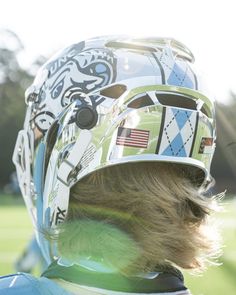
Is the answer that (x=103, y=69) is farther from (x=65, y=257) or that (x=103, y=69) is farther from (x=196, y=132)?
(x=65, y=257)

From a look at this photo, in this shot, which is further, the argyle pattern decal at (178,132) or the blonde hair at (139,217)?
the argyle pattern decal at (178,132)

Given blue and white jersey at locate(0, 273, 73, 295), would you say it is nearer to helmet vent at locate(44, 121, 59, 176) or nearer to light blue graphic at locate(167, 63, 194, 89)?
helmet vent at locate(44, 121, 59, 176)

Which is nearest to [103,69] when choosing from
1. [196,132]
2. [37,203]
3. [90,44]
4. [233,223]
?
[90,44]

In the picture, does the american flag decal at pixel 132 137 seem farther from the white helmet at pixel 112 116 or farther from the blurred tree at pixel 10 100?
the blurred tree at pixel 10 100

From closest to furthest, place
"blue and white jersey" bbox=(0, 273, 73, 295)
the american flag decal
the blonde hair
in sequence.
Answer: "blue and white jersey" bbox=(0, 273, 73, 295)
the blonde hair
the american flag decal

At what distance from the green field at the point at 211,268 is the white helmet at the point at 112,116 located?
1.54ft

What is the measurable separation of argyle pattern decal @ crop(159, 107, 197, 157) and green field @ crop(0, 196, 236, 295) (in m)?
0.44

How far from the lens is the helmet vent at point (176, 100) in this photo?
2.15 meters

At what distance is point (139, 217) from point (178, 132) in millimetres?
308

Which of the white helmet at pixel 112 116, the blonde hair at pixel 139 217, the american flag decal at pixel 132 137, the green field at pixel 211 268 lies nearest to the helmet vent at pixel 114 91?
the white helmet at pixel 112 116

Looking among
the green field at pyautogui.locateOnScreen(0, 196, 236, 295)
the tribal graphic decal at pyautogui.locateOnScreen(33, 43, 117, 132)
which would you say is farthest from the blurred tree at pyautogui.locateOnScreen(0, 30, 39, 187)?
the tribal graphic decal at pyautogui.locateOnScreen(33, 43, 117, 132)

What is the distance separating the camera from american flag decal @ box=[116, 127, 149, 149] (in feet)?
6.82

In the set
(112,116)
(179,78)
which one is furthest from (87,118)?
(179,78)

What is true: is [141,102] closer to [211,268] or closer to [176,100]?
[176,100]
